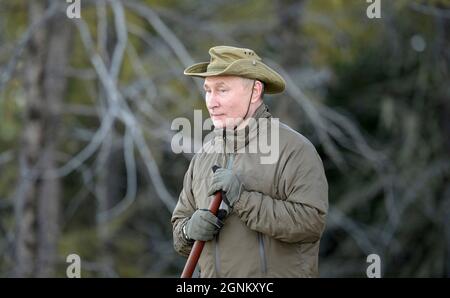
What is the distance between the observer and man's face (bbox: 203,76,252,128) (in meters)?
3.20

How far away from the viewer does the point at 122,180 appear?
1418 cm

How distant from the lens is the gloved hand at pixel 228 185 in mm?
3041

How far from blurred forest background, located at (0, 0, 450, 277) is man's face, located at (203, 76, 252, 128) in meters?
3.21

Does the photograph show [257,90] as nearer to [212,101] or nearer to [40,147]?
[212,101]

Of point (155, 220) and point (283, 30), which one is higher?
point (283, 30)

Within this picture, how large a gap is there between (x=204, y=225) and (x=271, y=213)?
0.78ft

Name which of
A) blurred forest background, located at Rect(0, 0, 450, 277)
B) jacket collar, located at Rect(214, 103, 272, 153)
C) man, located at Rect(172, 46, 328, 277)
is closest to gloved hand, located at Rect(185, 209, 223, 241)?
man, located at Rect(172, 46, 328, 277)

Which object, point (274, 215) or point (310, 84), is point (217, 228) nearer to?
point (274, 215)

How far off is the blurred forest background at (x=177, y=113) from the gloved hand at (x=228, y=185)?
3.31 metres

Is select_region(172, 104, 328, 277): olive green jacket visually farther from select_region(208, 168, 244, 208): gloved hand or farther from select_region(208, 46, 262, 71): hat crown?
select_region(208, 46, 262, 71): hat crown

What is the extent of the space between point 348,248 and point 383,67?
2.52 metres

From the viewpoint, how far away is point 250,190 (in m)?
3.10

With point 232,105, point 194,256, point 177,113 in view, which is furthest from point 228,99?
point 177,113

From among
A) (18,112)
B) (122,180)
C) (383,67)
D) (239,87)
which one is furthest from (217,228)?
(122,180)
